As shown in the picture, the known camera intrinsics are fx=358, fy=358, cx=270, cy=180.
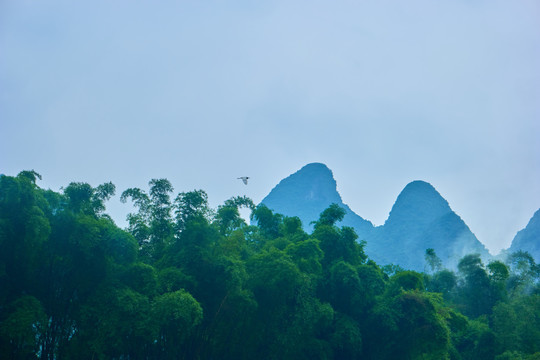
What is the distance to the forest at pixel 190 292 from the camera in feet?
22.8

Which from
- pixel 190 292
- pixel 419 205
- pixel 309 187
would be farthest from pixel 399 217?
pixel 190 292

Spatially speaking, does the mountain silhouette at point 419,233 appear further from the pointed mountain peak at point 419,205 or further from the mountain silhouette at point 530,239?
the mountain silhouette at point 530,239

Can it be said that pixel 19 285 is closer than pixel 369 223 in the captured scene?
Yes

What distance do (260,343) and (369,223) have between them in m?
98.4

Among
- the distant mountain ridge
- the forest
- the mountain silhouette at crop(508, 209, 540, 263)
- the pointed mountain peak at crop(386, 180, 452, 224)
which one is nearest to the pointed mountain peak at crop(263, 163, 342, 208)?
the distant mountain ridge

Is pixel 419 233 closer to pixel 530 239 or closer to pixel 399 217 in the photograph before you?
pixel 399 217

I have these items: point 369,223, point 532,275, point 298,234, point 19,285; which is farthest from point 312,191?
point 19,285

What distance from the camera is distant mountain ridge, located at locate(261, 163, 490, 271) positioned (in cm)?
8006

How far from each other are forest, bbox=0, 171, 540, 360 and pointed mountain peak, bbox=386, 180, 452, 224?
84.1 meters

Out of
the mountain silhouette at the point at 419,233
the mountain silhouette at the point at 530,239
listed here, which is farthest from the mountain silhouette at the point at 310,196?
the mountain silhouette at the point at 530,239

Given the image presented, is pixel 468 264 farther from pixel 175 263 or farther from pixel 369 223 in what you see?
pixel 369 223

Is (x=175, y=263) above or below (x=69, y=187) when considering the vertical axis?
below

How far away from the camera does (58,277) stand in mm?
7473

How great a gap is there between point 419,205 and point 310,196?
28.5 metres
